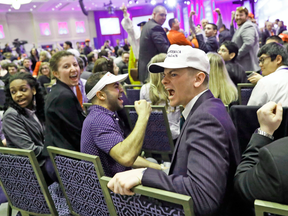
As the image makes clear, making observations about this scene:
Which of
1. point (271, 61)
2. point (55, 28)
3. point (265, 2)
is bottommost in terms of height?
point (271, 61)

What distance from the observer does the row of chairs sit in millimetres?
1070

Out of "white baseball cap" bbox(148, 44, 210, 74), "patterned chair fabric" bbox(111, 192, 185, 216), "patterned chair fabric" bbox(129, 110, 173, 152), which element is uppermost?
"white baseball cap" bbox(148, 44, 210, 74)

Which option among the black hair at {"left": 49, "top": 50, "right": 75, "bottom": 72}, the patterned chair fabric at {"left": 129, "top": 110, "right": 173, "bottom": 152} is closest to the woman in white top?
the patterned chair fabric at {"left": 129, "top": 110, "right": 173, "bottom": 152}

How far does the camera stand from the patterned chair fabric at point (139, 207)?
968mm

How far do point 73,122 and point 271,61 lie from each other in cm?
213

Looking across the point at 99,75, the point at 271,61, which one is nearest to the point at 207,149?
the point at 99,75

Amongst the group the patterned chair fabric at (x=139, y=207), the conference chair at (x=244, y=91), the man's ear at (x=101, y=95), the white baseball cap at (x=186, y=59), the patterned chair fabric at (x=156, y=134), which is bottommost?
the patterned chair fabric at (x=156, y=134)

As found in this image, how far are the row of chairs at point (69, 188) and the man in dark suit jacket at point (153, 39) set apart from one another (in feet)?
8.97

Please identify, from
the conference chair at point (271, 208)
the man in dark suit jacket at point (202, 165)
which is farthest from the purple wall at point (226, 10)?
the conference chair at point (271, 208)

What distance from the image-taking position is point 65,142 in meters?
2.09

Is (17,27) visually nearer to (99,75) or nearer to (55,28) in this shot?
(55,28)

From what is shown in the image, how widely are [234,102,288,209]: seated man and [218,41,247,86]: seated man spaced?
253 cm

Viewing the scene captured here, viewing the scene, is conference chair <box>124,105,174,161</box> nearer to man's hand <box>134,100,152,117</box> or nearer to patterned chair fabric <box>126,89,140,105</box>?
man's hand <box>134,100,152,117</box>

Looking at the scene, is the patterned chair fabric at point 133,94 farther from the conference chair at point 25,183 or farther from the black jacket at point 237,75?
the conference chair at point 25,183
